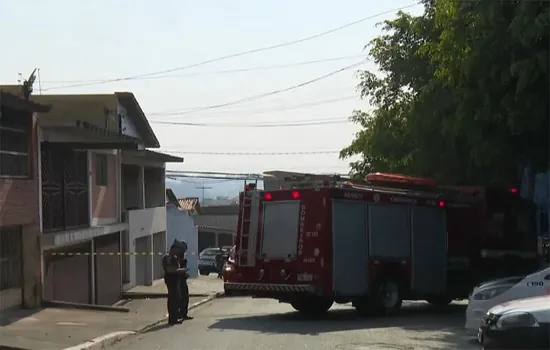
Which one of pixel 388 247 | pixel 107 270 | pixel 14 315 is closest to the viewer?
pixel 14 315

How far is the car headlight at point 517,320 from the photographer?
8.42 m

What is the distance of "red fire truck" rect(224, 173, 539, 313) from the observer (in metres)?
17.2

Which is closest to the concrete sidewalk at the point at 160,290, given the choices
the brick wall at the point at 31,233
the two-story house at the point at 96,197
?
the two-story house at the point at 96,197

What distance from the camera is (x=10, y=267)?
1788 centimetres

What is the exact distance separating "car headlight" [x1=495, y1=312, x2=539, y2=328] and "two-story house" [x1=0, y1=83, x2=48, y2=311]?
35.6 feet

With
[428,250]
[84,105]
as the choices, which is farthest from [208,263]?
[428,250]

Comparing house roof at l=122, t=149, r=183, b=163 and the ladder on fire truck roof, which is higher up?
house roof at l=122, t=149, r=183, b=163

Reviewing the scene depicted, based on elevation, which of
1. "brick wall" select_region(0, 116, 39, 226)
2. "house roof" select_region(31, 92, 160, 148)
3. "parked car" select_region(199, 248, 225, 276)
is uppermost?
"house roof" select_region(31, 92, 160, 148)

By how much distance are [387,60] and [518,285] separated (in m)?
16.3

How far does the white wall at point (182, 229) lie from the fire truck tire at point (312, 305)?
25.7 m

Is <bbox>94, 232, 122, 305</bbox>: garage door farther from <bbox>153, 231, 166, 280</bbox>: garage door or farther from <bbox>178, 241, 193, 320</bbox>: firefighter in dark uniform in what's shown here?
<bbox>153, 231, 166, 280</bbox>: garage door

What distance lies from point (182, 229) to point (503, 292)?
115 ft

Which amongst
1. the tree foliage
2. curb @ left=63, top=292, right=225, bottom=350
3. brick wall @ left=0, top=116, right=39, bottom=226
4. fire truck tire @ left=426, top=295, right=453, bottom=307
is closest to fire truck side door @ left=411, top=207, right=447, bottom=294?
fire truck tire @ left=426, top=295, right=453, bottom=307

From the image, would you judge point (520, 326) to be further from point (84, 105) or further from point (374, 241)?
point (84, 105)
